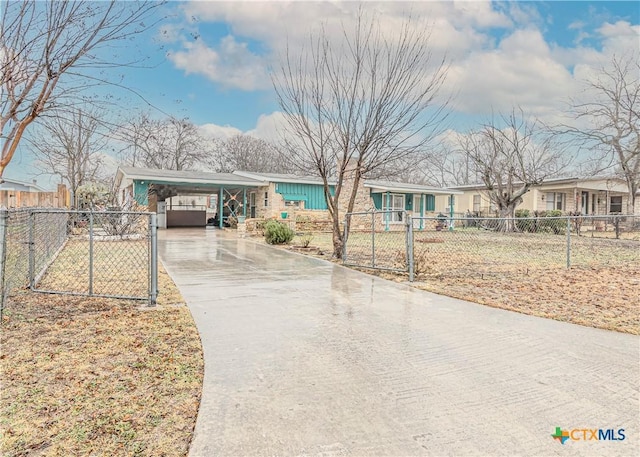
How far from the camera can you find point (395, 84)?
8844 millimetres

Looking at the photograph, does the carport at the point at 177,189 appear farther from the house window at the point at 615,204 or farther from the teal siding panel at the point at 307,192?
the house window at the point at 615,204

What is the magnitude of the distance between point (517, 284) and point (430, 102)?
14.8 feet

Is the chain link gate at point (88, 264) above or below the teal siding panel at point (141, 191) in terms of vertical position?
below

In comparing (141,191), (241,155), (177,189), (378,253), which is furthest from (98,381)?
(241,155)

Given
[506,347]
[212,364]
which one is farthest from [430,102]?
[212,364]

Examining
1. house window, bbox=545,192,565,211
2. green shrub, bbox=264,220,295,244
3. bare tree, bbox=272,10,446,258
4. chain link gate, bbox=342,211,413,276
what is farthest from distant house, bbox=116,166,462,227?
bare tree, bbox=272,10,446,258

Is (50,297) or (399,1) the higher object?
(399,1)

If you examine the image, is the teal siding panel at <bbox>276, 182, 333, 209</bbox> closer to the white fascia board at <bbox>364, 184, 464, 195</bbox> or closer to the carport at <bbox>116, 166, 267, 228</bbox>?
the carport at <bbox>116, 166, 267, 228</bbox>

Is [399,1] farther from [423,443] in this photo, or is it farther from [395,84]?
[423,443]

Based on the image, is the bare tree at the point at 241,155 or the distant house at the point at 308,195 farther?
the bare tree at the point at 241,155

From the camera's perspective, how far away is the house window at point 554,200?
89.1 ft

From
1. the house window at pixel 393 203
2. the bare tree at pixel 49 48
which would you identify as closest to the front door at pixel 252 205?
the house window at pixel 393 203

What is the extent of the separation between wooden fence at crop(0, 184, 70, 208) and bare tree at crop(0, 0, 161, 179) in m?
10.1

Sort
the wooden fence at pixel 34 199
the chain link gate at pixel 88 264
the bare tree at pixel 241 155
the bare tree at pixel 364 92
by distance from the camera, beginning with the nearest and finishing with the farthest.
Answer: the chain link gate at pixel 88 264 → the bare tree at pixel 364 92 → the wooden fence at pixel 34 199 → the bare tree at pixel 241 155
